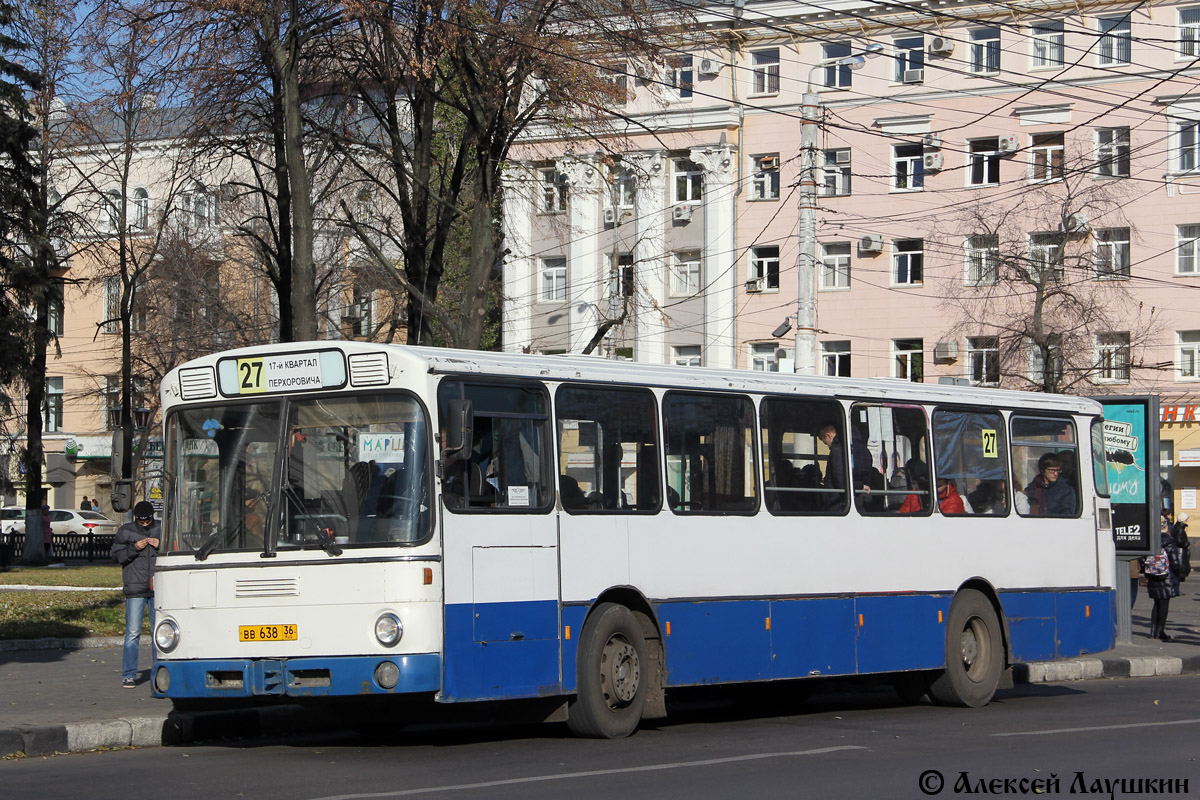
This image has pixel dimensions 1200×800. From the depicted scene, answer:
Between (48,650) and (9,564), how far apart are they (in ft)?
67.4

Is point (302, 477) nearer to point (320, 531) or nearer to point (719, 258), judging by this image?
point (320, 531)

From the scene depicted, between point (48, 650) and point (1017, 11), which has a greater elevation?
point (1017, 11)

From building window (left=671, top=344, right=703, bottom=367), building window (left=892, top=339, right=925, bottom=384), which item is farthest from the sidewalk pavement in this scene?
building window (left=671, top=344, right=703, bottom=367)

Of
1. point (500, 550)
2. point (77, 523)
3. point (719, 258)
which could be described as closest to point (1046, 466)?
point (500, 550)

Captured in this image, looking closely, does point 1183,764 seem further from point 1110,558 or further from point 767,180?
point 767,180

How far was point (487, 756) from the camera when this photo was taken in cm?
1123

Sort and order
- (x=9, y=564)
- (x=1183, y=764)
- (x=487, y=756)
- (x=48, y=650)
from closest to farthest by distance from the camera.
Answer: (x=1183, y=764) → (x=487, y=756) → (x=48, y=650) → (x=9, y=564)

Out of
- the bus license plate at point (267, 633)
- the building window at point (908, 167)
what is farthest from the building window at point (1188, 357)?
the bus license plate at point (267, 633)

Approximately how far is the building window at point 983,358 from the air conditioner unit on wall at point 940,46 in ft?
28.8

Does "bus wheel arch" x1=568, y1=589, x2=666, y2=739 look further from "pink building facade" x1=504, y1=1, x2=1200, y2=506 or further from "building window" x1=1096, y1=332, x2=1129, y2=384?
"building window" x1=1096, y1=332, x2=1129, y2=384

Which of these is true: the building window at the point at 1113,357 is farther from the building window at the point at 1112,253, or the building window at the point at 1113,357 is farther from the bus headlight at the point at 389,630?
the bus headlight at the point at 389,630

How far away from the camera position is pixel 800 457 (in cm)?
1410

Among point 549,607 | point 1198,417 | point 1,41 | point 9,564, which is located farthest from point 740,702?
point 1198,417

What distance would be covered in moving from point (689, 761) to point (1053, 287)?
37.7m
